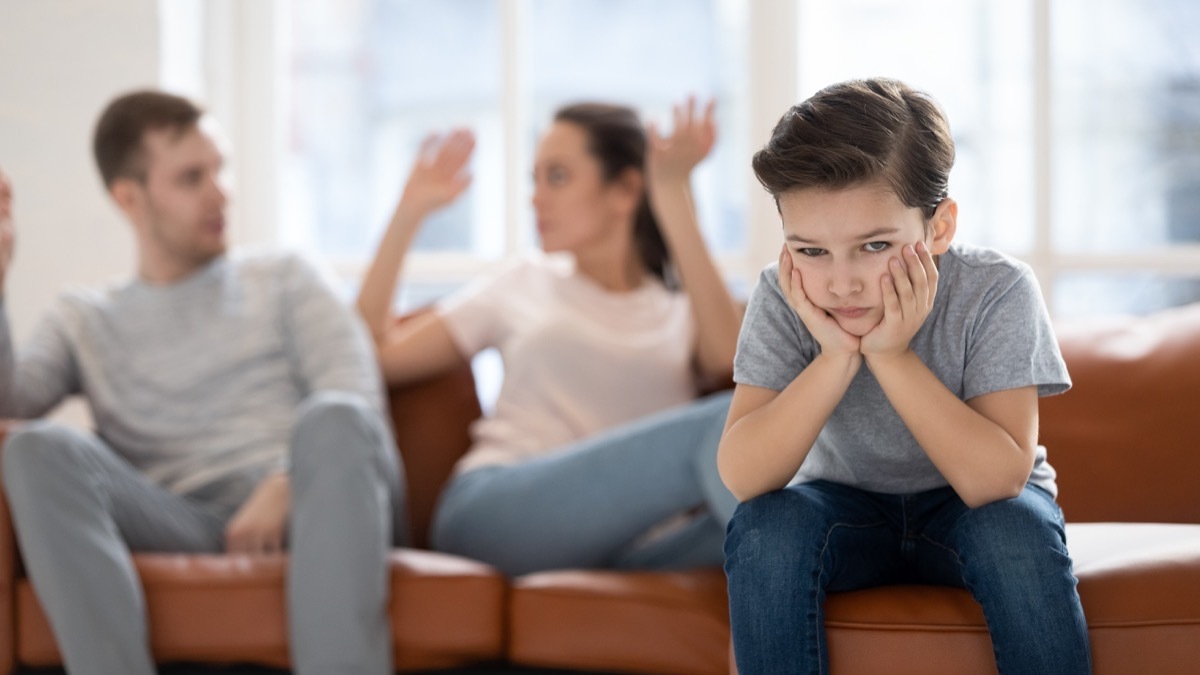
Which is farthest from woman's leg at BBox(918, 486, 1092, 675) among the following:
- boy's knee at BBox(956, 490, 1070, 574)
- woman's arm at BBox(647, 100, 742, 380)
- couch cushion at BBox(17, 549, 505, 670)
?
woman's arm at BBox(647, 100, 742, 380)

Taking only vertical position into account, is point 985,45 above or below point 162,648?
above

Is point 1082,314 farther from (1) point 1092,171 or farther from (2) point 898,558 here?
(2) point 898,558

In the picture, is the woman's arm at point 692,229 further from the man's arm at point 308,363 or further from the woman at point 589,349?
the man's arm at point 308,363

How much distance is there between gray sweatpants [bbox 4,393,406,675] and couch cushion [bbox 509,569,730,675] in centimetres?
22

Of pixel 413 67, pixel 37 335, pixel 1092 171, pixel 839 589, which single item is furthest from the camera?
pixel 413 67

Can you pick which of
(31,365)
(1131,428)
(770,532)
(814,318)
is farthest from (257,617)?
(1131,428)

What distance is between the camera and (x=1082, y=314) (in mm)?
2852

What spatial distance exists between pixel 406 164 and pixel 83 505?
1.54 metres

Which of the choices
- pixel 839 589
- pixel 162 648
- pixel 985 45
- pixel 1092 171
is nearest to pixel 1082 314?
pixel 1092 171

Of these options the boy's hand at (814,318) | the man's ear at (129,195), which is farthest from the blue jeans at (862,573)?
the man's ear at (129,195)

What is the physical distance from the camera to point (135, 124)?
2357 millimetres

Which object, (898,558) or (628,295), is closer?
(898,558)

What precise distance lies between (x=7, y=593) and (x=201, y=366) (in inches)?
22.7

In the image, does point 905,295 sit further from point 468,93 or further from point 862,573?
point 468,93
